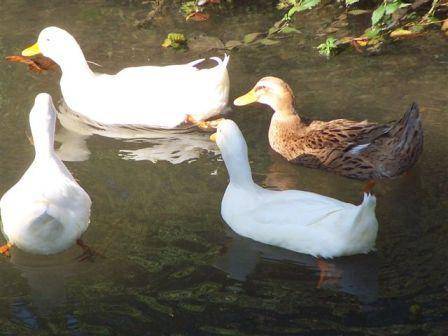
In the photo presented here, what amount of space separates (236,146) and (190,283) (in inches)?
43.1

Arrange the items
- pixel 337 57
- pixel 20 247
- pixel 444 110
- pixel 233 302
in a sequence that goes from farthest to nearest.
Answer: pixel 337 57 → pixel 444 110 → pixel 20 247 → pixel 233 302

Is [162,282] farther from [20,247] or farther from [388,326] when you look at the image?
[388,326]

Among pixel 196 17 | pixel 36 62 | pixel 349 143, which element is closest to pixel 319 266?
pixel 349 143

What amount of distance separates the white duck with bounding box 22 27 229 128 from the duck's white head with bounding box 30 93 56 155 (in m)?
0.93

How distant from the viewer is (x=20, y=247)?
15.6 ft

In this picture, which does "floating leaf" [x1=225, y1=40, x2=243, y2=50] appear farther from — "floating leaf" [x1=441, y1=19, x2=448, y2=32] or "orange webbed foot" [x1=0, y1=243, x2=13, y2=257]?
"orange webbed foot" [x1=0, y1=243, x2=13, y2=257]

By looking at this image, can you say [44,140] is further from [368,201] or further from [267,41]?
[267,41]

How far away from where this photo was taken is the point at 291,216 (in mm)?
4871

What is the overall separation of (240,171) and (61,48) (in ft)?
7.70

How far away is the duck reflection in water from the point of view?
4332 millimetres

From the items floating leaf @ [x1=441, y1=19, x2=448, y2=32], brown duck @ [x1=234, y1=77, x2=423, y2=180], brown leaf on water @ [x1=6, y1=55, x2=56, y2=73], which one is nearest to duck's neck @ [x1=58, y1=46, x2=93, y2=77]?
brown leaf on water @ [x1=6, y1=55, x2=56, y2=73]

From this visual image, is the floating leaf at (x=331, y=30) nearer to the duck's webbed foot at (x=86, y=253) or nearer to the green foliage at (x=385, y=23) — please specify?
the green foliage at (x=385, y=23)

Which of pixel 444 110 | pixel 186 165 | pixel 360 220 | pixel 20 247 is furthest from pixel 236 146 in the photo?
pixel 444 110

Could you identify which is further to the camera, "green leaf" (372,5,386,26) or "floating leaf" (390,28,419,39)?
"floating leaf" (390,28,419,39)
